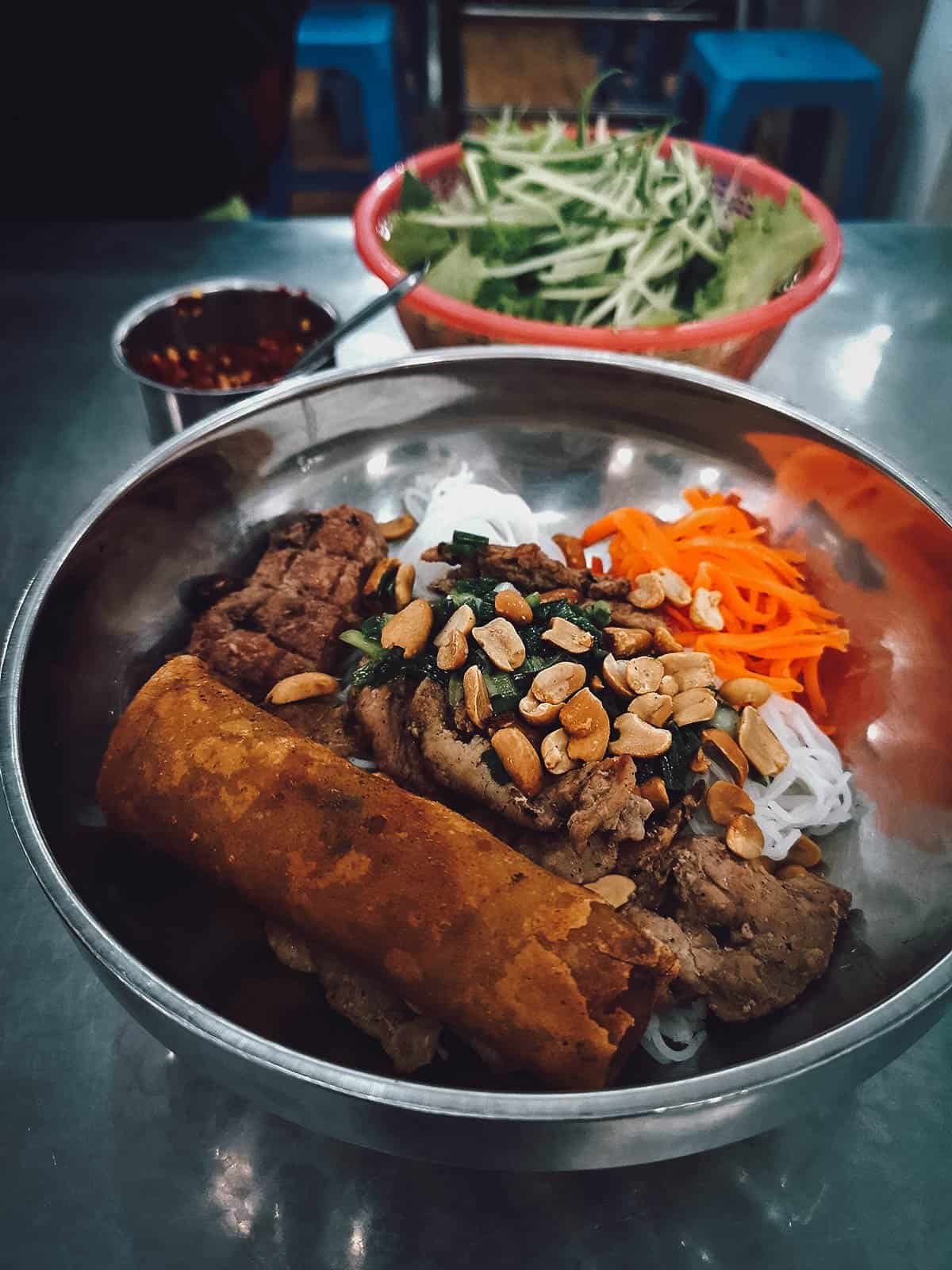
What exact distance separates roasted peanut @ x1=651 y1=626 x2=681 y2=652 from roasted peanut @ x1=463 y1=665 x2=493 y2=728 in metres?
0.33

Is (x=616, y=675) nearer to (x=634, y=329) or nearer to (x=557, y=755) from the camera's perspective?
(x=557, y=755)

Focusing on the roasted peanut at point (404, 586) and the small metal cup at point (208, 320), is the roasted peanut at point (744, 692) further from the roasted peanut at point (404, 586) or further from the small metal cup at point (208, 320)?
the small metal cup at point (208, 320)

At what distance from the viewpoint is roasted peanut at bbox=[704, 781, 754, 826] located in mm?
1385

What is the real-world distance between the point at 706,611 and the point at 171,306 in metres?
1.54

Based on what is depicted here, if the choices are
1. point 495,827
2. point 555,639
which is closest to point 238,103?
point 555,639

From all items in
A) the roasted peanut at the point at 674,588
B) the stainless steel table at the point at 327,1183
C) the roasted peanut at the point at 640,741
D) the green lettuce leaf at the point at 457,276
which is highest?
the green lettuce leaf at the point at 457,276

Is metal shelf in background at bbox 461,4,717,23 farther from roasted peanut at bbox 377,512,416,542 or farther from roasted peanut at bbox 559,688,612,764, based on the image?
roasted peanut at bbox 559,688,612,764

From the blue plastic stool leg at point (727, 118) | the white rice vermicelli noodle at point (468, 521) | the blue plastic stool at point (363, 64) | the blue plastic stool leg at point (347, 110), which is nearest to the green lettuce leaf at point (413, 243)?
the white rice vermicelli noodle at point (468, 521)

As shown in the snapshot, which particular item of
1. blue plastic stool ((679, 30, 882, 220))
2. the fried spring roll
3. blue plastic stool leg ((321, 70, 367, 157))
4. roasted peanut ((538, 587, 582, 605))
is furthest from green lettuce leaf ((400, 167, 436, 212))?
blue plastic stool leg ((321, 70, 367, 157))

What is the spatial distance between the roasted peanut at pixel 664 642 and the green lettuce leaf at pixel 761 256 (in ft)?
3.47

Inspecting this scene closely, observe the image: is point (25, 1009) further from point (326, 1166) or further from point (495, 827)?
point (495, 827)

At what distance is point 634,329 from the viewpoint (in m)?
2.01

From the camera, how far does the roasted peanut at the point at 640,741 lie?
Result: 1328 millimetres

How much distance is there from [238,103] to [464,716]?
3.33m
